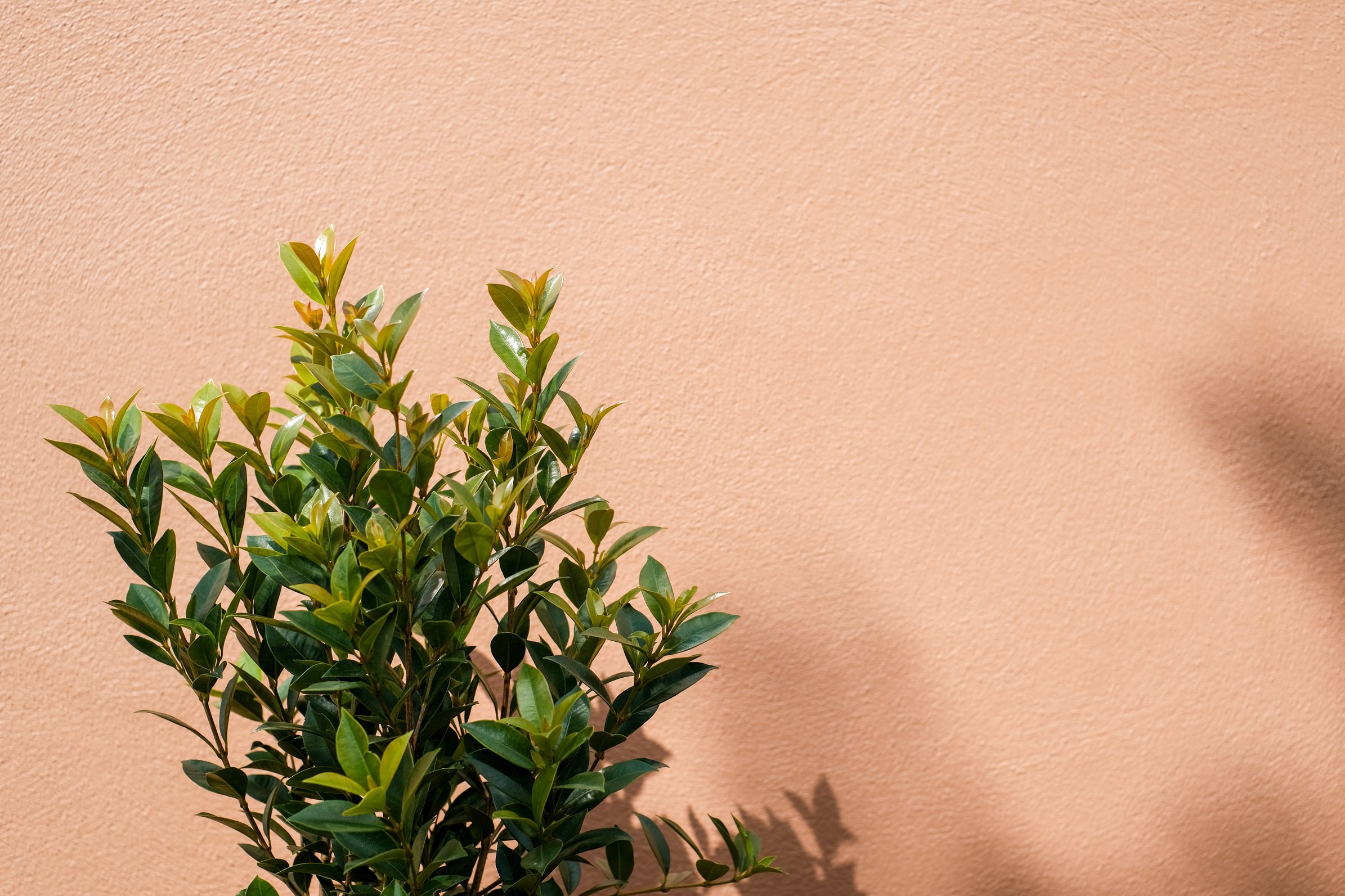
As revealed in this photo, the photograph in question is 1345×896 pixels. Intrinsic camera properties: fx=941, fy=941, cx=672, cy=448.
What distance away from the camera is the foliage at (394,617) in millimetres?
614

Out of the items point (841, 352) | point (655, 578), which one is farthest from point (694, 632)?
point (841, 352)

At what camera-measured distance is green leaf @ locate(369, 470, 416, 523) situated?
61cm

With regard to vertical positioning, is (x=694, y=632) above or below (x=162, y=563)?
below

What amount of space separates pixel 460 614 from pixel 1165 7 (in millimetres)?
1150

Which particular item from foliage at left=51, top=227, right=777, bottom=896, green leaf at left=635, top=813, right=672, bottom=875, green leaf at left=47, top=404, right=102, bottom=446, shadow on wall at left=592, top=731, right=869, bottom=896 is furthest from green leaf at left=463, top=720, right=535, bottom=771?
shadow on wall at left=592, top=731, right=869, bottom=896

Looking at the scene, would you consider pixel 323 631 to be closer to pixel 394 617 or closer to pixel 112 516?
pixel 394 617

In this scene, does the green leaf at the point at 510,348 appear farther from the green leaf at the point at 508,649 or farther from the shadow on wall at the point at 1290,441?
the shadow on wall at the point at 1290,441

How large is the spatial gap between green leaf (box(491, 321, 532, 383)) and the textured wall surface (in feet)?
1.37

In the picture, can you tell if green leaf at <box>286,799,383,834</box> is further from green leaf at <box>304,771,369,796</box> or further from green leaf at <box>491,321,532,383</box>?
green leaf at <box>491,321,532,383</box>

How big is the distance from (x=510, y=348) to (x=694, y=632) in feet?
0.86

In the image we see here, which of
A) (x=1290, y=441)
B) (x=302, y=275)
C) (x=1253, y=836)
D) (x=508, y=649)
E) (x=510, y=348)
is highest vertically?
(x=302, y=275)

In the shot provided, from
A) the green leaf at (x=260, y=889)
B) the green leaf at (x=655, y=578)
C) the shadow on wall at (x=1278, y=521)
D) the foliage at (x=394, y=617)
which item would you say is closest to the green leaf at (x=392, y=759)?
the foliage at (x=394, y=617)

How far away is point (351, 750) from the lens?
0.58m

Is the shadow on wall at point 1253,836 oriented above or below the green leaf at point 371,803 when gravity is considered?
below
